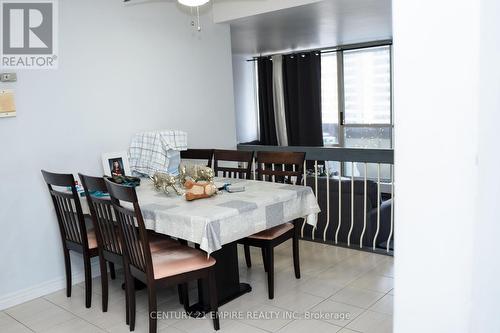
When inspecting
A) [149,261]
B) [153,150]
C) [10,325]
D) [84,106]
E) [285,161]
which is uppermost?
[84,106]

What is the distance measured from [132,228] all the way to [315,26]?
3.52 m

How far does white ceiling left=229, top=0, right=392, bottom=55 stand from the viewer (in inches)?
161

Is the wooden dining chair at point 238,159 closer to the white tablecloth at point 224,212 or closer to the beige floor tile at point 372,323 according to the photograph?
the white tablecloth at point 224,212

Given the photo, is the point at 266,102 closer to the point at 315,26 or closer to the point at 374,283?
the point at 315,26

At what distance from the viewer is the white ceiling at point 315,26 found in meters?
4.10

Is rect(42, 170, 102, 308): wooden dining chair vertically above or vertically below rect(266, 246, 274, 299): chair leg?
above

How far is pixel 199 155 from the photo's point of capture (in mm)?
3898

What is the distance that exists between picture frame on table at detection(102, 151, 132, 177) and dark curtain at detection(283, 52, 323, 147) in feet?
15.1

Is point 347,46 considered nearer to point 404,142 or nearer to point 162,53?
point 162,53

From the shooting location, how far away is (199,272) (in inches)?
96.4

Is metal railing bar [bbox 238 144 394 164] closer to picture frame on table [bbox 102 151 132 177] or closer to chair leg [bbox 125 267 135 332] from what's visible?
picture frame on table [bbox 102 151 132 177]

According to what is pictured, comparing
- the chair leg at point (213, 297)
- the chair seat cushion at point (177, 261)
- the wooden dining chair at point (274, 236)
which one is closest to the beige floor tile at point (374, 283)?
the wooden dining chair at point (274, 236)

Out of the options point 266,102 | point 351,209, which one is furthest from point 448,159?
A: point 266,102

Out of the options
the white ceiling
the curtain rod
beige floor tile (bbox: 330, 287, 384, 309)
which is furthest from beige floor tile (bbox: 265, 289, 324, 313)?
the curtain rod
